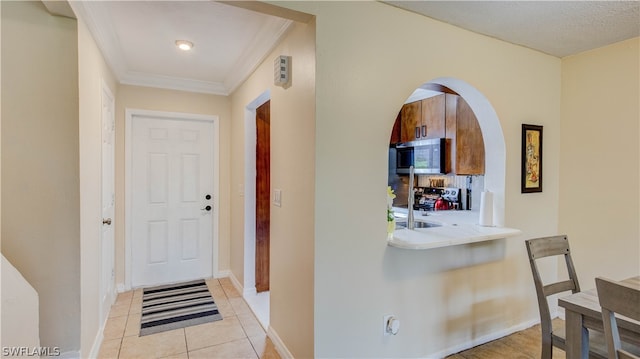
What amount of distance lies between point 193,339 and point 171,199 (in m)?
1.74

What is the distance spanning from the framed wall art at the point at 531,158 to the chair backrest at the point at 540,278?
756 mm

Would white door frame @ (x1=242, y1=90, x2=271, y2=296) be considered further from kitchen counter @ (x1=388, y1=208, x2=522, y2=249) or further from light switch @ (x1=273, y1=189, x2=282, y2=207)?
kitchen counter @ (x1=388, y1=208, x2=522, y2=249)

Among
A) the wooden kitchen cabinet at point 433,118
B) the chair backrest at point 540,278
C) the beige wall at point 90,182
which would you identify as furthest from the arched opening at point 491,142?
the beige wall at point 90,182

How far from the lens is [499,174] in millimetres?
2539

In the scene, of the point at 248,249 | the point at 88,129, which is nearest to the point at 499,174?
the point at 248,249

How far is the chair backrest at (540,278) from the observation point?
1783mm

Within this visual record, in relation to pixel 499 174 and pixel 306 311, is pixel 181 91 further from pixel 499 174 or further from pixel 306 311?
pixel 499 174

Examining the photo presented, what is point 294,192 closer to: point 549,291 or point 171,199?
point 549,291

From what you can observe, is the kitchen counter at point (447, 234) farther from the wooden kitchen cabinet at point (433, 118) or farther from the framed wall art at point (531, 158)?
the wooden kitchen cabinet at point (433, 118)

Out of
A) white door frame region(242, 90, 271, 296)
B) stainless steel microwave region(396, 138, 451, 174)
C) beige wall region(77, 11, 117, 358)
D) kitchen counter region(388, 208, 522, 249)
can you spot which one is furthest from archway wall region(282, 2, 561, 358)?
white door frame region(242, 90, 271, 296)

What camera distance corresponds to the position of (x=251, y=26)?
2.28m

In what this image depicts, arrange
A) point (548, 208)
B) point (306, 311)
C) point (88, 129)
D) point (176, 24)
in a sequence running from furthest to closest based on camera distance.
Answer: point (548, 208) < point (176, 24) < point (88, 129) < point (306, 311)

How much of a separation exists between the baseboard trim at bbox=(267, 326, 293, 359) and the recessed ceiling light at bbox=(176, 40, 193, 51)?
2.34 meters

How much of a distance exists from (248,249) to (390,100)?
2.14 metres
